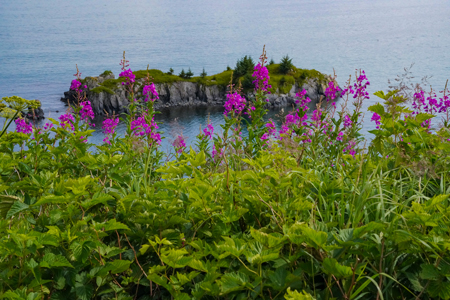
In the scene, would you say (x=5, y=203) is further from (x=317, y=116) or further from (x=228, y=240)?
(x=317, y=116)

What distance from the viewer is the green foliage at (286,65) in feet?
183

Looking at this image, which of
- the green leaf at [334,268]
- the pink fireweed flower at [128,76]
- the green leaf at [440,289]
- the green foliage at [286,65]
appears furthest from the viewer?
the green foliage at [286,65]

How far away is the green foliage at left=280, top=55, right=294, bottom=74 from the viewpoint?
55.7 m

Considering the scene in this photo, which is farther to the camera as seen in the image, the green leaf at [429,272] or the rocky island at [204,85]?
the rocky island at [204,85]

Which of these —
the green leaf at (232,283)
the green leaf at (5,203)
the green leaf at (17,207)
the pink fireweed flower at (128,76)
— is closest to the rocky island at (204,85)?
the pink fireweed flower at (128,76)

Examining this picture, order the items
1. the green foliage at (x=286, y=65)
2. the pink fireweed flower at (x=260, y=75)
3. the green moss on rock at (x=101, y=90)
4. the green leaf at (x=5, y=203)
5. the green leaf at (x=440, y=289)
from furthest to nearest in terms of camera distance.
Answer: the green foliage at (x=286, y=65) → the green moss on rock at (x=101, y=90) → the pink fireweed flower at (x=260, y=75) → the green leaf at (x=5, y=203) → the green leaf at (x=440, y=289)

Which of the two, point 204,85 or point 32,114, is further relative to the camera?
point 204,85

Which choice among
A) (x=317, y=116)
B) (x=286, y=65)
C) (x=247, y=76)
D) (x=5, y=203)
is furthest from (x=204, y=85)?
(x=5, y=203)

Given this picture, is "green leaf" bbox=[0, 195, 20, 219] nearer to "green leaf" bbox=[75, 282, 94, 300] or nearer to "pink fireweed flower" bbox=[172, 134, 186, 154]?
"green leaf" bbox=[75, 282, 94, 300]

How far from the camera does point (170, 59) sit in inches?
3617

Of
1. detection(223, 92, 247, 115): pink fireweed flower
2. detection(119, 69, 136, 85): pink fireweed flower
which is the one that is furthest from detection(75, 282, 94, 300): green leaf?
detection(119, 69, 136, 85): pink fireweed flower

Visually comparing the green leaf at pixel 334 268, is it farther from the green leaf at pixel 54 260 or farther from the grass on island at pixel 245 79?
the grass on island at pixel 245 79

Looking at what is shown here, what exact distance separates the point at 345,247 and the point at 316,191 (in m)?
0.90

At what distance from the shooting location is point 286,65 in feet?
185
